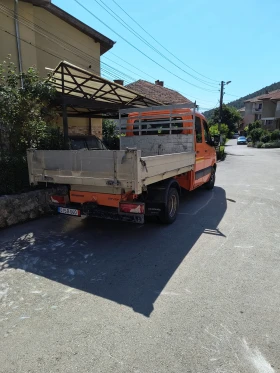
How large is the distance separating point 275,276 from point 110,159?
289 centimetres

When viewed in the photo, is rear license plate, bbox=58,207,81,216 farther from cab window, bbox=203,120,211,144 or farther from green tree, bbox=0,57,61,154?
cab window, bbox=203,120,211,144

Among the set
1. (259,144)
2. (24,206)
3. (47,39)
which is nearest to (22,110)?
(24,206)

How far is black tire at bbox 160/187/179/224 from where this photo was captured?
5.40 m

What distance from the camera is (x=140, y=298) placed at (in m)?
3.16

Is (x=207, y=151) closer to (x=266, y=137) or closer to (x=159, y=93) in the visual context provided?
(x=159, y=93)

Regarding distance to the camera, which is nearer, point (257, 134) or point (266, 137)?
point (266, 137)

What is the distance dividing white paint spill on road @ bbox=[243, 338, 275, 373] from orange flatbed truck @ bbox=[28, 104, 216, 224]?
2.49m

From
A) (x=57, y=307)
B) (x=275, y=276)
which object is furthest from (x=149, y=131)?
(x=57, y=307)

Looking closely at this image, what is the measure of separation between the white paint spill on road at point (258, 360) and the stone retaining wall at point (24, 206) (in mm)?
4213

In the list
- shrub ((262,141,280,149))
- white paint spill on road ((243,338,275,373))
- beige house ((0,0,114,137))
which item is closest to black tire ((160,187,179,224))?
white paint spill on road ((243,338,275,373))

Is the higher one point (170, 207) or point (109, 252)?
point (170, 207)

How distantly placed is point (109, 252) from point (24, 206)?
2.64m

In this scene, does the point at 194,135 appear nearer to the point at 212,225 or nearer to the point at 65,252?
the point at 212,225

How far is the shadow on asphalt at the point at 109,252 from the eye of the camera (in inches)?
135
